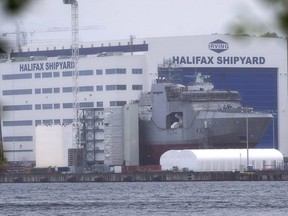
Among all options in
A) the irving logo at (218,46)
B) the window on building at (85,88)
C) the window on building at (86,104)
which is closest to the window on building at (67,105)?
the window on building at (86,104)

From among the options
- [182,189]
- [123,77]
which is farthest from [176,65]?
[182,189]

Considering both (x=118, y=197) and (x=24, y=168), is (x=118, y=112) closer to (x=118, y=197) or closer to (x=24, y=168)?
(x=24, y=168)

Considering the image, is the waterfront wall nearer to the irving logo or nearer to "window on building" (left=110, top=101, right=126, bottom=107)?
"window on building" (left=110, top=101, right=126, bottom=107)

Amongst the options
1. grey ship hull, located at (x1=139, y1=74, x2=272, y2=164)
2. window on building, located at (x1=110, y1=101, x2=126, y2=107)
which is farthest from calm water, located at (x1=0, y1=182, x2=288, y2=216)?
window on building, located at (x1=110, y1=101, x2=126, y2=107)

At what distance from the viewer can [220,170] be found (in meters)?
144

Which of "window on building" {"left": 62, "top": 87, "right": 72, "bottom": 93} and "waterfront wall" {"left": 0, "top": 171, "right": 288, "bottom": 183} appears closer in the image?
"waterfront wall" {"left": 0, "top": 171, "right": 288, "bottom": 183}

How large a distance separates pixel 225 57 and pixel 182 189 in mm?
53423

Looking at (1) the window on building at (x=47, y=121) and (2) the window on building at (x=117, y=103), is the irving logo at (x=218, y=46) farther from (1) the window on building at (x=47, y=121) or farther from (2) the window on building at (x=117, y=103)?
(1) the window on building at (x=47, y=121)

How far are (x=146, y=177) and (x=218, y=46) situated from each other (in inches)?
1312

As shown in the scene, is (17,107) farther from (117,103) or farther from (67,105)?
(117,103)

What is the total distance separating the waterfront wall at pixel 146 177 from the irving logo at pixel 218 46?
30456 millimetres

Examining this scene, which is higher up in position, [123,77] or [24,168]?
[123,77]

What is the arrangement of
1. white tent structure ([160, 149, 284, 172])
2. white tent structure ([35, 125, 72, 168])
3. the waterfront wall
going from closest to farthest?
the waterfront wall → white tent structure ([160, 149, 284, 172]) → white tent structure ([35, 125, 72, 168])

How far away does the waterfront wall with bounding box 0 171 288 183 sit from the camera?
457 ft
